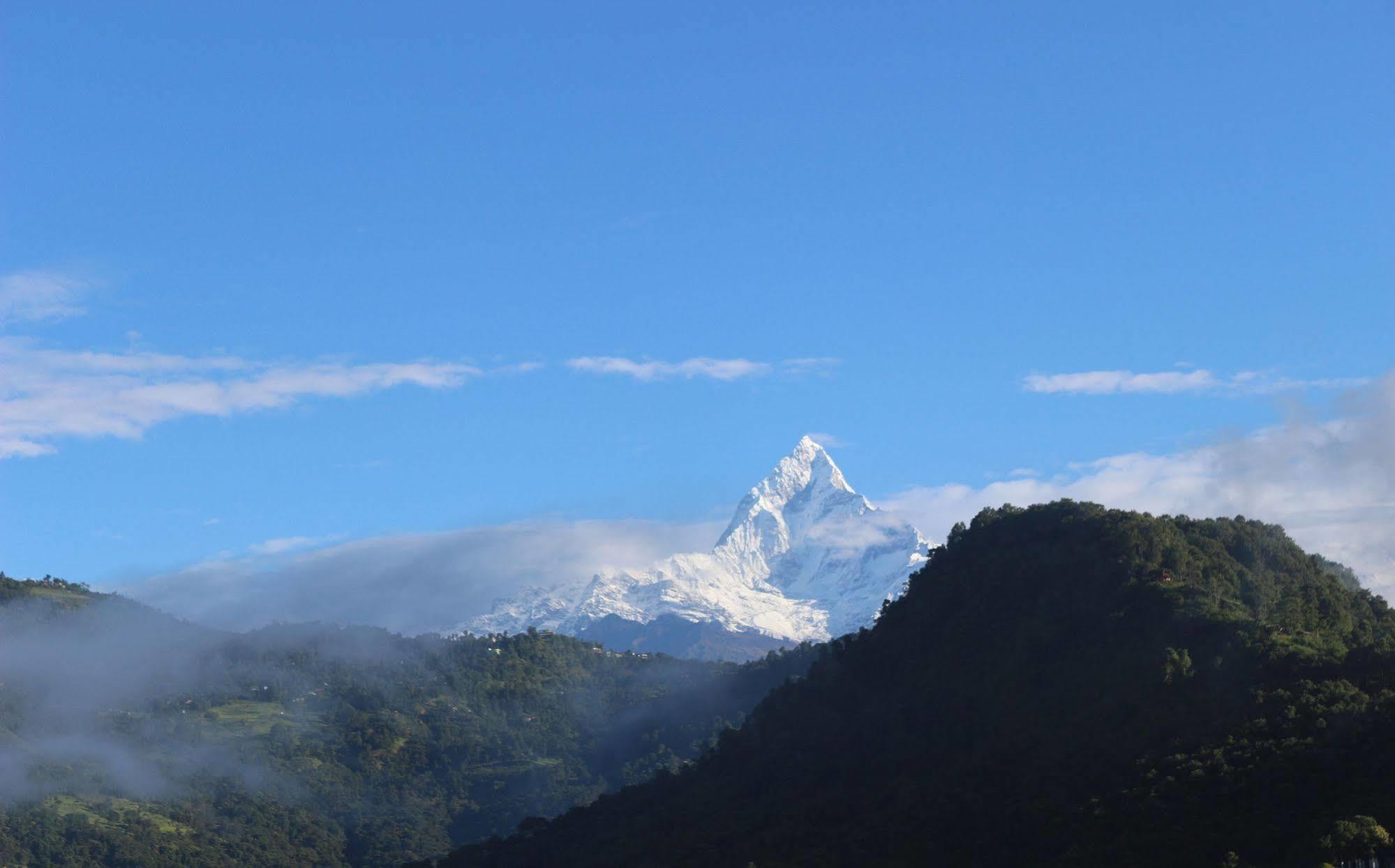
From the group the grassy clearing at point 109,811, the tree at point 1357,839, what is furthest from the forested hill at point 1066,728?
the grassy clearing at point 109,811

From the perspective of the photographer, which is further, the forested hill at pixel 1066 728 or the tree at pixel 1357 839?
the forested hill at pixel 1066 728

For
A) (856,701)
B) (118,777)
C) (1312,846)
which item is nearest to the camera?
(1312,846)

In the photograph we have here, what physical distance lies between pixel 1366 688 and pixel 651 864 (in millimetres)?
44983

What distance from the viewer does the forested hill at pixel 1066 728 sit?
262 feet

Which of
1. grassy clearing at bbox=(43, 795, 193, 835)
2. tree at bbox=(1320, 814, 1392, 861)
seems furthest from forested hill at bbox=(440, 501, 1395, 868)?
grassy clearing at bbox=(43, 795, 193, 835)

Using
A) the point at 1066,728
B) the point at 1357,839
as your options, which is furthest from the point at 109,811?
the point at 1357,839

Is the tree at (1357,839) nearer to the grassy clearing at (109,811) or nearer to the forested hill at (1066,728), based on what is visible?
the forested hill at (1066,728)

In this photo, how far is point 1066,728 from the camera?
96125 mm

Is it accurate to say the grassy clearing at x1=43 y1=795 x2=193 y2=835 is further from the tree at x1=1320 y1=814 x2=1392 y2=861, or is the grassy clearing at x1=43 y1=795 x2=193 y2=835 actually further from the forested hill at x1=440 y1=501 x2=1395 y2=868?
the tree at x1=1320 y1=814 x2=1392 y2=861

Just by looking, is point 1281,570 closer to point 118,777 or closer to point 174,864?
point 174,864

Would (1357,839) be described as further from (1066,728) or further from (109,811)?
(109,811)

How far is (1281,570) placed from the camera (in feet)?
362

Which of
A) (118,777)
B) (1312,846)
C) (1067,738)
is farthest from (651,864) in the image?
(118,777)

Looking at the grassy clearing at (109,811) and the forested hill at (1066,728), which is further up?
the forested hill at (1066,728)
